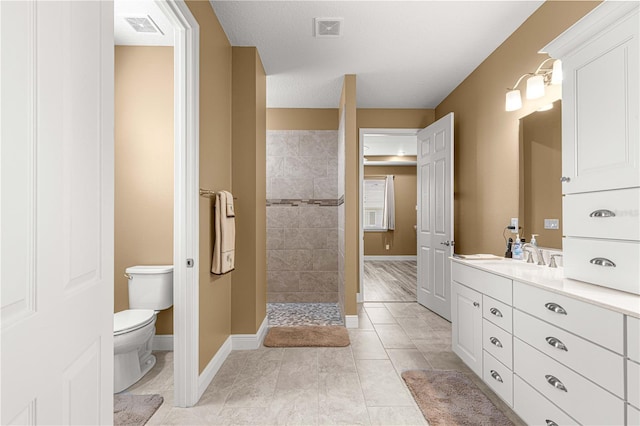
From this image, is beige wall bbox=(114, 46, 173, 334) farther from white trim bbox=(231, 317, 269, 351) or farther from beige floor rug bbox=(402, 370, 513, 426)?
beige floor rug bbox=(402, 370, 513, 426)

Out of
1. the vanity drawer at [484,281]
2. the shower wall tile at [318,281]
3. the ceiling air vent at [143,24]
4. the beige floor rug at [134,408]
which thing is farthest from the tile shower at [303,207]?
the beige floor rug at [134,408]

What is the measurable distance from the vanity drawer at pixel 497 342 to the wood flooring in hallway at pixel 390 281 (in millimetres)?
2512

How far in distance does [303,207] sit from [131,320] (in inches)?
103

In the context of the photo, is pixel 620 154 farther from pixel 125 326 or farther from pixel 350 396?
pixel 125 326

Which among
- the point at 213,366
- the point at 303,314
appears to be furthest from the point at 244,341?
the point at 303,314

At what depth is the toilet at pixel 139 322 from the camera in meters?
2.12

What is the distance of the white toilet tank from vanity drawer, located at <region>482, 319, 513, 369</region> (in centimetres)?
239

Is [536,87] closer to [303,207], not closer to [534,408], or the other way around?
[534,408]

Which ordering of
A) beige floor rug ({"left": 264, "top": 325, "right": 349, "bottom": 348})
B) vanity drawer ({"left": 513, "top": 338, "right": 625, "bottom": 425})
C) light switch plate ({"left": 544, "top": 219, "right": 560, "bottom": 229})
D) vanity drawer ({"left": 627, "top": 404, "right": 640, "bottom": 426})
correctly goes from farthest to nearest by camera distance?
1. beige floor rug ({"left": 264, "top": 325, "right": 349, "bottom": 348})
2. light switch plate ({"left": 544, "top": 219, "right": 560, "bottom": 229})
3. vanity drawer ({"left": 513, "top": 338, "right": 625, "bottom": 425})
4. vanity drawer ({"left": 627, "top": 404, "right": 640, "bottom": 426})

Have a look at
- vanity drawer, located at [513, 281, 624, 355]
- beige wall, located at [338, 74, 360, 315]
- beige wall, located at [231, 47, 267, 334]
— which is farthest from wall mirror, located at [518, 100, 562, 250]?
beige wall, located at [231, 47, 267, 334]

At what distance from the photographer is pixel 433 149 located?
3.94 m

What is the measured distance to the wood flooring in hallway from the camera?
475cm

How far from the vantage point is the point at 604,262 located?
1.45 meters

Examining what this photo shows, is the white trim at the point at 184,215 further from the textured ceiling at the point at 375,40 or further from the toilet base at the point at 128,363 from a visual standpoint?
the textured ceiling at the point at 375,40
